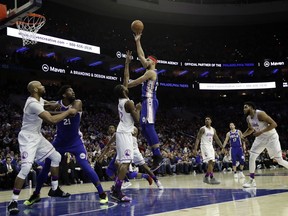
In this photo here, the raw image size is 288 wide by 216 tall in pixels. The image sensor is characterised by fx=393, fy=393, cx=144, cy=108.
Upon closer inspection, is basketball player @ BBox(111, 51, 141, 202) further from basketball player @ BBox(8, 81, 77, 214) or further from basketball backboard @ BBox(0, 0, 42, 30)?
basketball backboard @ BBox(0, 0, 42, 30)

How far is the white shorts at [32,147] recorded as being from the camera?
6.21 metres

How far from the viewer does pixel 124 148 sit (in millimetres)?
6918

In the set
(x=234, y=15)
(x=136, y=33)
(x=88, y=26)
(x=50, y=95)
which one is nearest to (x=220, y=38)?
(x=234, y=15)

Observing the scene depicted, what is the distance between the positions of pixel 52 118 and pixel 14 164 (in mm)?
7931

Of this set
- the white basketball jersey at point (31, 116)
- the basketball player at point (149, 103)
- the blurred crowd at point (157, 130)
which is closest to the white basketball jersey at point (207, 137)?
the blurred crowd at point (157, 130)

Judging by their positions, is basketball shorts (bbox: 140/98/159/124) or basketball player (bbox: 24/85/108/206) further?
basketball shorts (bbox: 140/98/159/124)

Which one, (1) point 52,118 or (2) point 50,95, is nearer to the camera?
(1) point 52,118

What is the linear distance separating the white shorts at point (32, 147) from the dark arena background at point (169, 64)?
8174 millimetres

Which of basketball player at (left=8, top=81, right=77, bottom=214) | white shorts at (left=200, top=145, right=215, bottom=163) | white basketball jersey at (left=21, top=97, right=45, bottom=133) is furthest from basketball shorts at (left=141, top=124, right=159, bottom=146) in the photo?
white shorts at (left=200, top=145, right=215, bottom=163)

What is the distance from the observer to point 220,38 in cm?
3622

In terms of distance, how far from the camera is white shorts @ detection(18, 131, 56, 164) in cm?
621

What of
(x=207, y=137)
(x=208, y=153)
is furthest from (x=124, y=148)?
(x=207, y=137)

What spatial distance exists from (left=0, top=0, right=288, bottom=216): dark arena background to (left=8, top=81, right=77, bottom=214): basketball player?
818 centimetres

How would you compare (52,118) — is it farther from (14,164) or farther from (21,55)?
(21,55)
